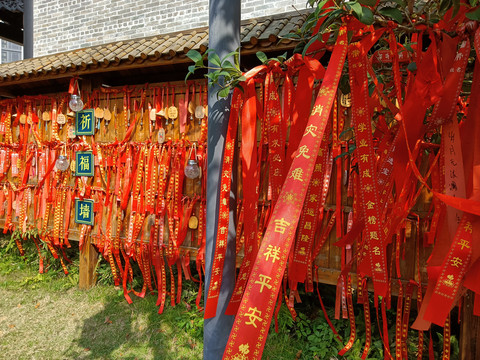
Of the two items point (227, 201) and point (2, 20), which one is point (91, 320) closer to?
point (227, 201)

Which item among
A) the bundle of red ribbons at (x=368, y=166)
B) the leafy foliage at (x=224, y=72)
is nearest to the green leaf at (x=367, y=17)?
the bundle of red ribbons at (x=368, y=166)

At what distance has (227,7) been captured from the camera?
5.24ft

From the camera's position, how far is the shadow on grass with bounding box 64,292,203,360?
3.58m

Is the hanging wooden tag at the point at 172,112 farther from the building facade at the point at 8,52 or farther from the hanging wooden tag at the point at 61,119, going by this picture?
the building facade at the point at 8,52

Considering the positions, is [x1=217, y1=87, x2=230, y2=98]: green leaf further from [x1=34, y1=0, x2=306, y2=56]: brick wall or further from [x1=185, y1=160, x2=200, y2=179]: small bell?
[x1=34, y1=0, x2=306, y2=56]: brick wall

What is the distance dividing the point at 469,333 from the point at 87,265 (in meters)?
4.56

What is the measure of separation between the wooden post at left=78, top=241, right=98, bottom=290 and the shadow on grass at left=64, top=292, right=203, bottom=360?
0.61 m

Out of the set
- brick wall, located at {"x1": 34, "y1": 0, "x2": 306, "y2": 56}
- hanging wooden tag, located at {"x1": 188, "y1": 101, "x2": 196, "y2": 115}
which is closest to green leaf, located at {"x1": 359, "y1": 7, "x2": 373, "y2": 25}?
hanging wooden tag, located at {"x1": 188, "y1": 101, "x2": 196, "y2": 115}

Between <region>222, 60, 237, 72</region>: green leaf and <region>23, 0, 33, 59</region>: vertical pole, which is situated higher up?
<region>23, 0, 33, 59</region>: vertical pole

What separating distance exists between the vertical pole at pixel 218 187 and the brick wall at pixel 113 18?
473 centimetres

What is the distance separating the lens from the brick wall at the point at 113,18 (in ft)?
20.6

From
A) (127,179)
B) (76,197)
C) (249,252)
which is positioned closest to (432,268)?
(249,252)

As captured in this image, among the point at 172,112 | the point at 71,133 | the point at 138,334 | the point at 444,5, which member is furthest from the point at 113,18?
the point at 444,5

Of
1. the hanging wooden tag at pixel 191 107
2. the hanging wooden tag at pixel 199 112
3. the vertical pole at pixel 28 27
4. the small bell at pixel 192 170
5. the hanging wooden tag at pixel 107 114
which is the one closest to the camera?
the small bell at pixel 192 170
